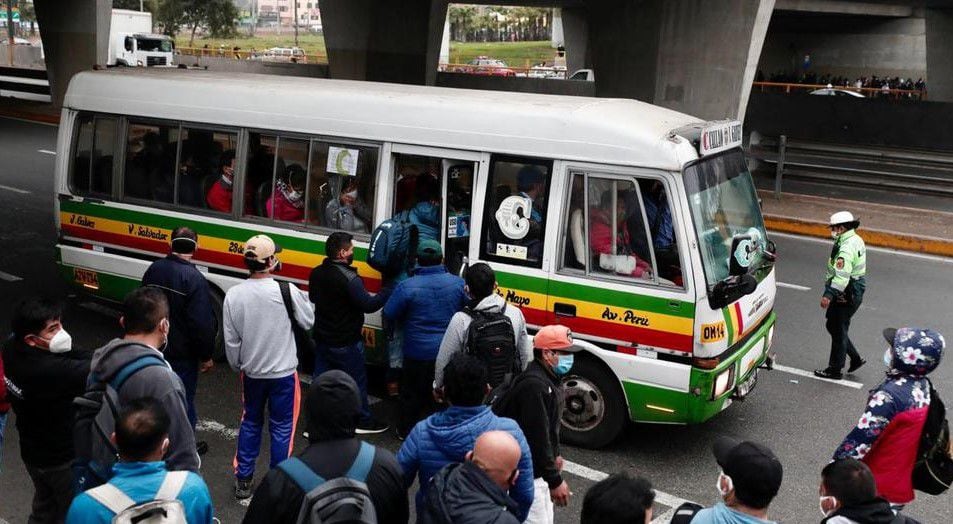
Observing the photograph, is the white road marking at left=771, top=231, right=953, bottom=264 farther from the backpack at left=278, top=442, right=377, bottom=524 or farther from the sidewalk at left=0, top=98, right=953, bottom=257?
the backpack at left=278, top=442, right=377, bottom=524

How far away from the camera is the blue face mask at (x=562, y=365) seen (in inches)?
195

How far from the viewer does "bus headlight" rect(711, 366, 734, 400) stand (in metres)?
6.70

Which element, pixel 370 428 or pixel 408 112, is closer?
pixel 370 428

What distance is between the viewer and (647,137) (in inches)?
263

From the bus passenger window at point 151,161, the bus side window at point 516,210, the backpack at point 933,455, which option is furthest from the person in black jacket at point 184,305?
the backpack at point 933,455

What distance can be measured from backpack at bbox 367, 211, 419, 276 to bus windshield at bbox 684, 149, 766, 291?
2122 mm

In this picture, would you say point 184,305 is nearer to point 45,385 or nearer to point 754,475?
point 45,385

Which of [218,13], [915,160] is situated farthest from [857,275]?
[218,13]

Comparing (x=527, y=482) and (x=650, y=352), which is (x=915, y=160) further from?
(x=527, y=482)

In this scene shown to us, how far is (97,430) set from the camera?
422 cm

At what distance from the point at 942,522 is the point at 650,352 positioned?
→ 2176 millimetres

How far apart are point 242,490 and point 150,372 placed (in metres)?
2.10

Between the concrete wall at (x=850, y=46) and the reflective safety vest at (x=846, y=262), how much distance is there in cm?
4214

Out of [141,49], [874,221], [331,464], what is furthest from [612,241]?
[141,49]
